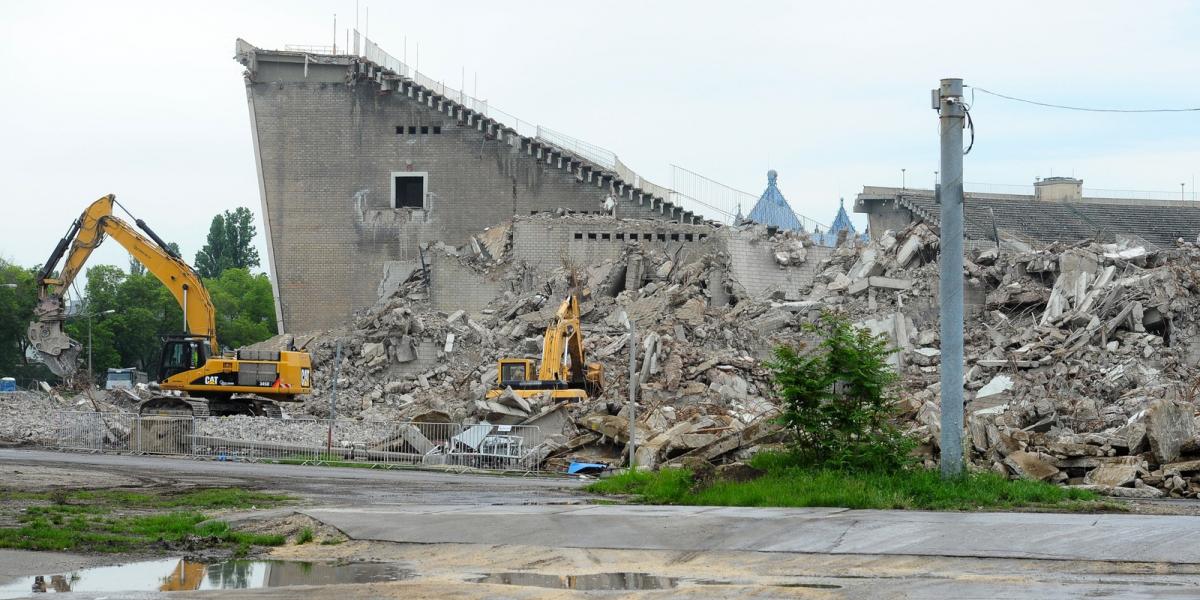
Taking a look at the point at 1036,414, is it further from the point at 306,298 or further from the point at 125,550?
the point at 306,298

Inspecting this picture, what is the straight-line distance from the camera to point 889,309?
4506 centimetres

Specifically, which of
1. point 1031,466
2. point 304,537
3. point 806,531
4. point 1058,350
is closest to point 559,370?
point 1058,350

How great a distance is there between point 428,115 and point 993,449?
41791mm

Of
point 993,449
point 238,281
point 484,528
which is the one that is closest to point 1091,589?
point 484,528

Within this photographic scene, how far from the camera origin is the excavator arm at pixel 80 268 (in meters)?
44.2

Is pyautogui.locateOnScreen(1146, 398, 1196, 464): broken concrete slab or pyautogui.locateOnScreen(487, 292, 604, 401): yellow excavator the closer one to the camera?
pyautogui.locateOnScreen(1146, 398, 1196, 464): broken concrete slab

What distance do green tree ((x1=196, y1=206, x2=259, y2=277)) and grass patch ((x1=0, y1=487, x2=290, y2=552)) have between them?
324ft

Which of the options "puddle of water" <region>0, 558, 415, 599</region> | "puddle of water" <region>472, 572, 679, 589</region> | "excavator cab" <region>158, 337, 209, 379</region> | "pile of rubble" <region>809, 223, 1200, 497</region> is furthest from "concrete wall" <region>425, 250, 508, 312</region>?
"puddle of water" <region>472, 572, 679, 589</region>

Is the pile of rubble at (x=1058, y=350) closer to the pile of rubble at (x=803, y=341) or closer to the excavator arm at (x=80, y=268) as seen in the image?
the pile of rubble at (x=803, y=341)

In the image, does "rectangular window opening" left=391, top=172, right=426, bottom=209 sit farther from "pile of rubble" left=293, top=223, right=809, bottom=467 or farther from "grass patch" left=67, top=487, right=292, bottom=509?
"grass patch" left=67, top=487, right=292, bottom=509

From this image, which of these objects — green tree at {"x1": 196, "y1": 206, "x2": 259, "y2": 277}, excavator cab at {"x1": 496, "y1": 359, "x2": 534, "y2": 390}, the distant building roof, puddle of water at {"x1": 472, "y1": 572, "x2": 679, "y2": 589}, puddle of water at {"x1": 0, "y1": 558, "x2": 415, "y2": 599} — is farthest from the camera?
green tree at {"x1": 196, "y1": 206, "x2": 259, "y2": 277}

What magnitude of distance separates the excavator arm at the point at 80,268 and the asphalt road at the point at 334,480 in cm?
880

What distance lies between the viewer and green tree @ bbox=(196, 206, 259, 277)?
11881cm

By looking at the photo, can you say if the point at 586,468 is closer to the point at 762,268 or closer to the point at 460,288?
the point at 762,268
